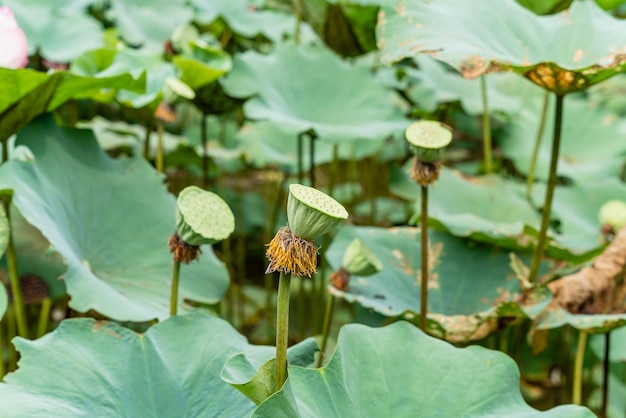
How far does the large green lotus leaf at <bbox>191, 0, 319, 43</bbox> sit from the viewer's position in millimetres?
2016

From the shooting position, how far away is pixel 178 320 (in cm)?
83

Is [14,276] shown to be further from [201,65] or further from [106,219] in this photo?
[201,65]

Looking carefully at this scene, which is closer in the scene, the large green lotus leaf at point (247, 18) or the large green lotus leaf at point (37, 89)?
the large green lotus leaf at point (37, 89)

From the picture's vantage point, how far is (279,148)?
1931mm

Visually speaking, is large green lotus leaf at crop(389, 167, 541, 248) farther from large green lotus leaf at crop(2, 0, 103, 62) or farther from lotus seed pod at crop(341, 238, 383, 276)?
large green lotus leaf at crop(2, 0, 103, 62)

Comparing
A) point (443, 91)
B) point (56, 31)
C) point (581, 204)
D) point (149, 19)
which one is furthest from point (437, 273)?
point (149, 19)

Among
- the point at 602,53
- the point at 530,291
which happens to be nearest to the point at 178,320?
the point at 530,291

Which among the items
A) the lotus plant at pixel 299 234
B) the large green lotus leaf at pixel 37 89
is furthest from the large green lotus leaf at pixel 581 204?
the lotus plant at pixel 299 234

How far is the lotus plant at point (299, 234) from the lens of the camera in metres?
0.61

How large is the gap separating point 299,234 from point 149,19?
1585mm

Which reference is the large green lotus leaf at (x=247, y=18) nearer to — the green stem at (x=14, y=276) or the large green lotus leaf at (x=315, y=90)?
the large green lotus leaf at (x=315, y=90)

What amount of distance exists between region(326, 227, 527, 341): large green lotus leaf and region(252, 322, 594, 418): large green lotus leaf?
1.01 ft

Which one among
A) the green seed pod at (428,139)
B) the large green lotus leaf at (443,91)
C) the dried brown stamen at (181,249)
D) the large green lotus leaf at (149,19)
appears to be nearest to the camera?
the dried brown stamen at (181,249)

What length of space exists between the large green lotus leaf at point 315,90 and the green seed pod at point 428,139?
1.45ft
